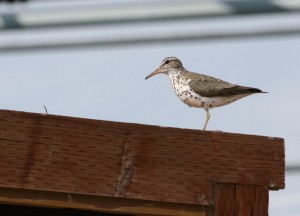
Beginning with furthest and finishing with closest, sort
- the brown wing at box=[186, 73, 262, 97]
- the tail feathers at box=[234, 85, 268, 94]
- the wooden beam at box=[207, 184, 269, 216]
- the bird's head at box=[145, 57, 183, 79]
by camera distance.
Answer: the bird's head at box=[145, 57, 183, 79]
the brown wing at box=[186, 73, 262, 97]
the tail feathers at box=[234, 85, 268, 94]
the wooden beam at box=[207, 184, 269, 216]

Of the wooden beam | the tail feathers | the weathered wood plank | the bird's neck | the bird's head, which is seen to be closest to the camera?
the weathered wood plank

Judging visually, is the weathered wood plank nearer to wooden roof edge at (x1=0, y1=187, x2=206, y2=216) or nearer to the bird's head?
wooden roof edge at (x1=0, y1=187, x2=206, y2=216)

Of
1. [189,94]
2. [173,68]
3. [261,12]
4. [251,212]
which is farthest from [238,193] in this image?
[173,68]

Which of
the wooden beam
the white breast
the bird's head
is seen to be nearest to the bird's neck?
the bird's head

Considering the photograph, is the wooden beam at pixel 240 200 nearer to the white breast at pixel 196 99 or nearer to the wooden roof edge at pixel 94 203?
the wooden roof edge at pixel 94 203

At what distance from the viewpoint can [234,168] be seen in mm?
4465

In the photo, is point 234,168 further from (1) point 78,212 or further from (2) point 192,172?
(1) point 78,212

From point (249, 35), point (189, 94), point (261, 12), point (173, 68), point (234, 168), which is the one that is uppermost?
point (173, 68)

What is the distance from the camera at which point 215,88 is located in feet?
31.1

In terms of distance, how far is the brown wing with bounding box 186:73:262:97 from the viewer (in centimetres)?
927

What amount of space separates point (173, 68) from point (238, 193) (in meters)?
6.80

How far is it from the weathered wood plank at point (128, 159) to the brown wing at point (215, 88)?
4643mm

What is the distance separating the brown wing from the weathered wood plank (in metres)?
4.64

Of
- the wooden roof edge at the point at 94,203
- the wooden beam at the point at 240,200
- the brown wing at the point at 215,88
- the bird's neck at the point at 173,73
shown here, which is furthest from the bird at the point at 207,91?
the wooden roof edge at the point at 94,203
